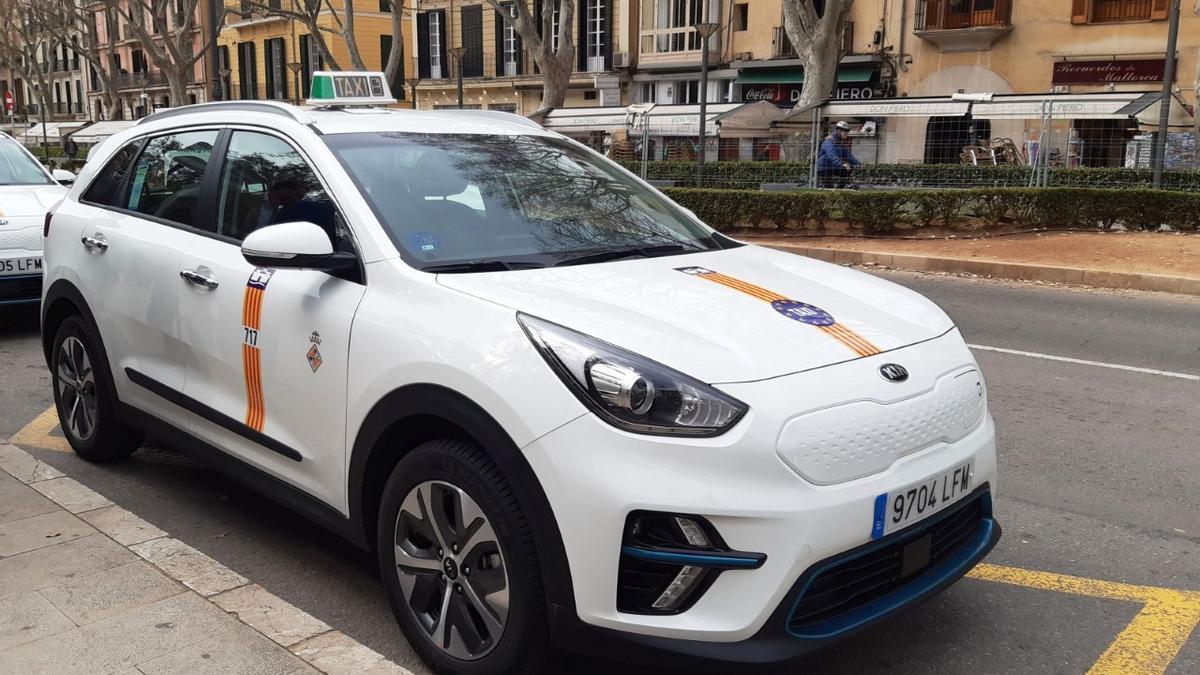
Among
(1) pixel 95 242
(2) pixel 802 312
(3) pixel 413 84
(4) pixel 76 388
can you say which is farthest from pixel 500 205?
(3) pixel 413 84

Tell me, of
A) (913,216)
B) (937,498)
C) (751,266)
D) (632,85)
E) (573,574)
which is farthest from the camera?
(632,85)

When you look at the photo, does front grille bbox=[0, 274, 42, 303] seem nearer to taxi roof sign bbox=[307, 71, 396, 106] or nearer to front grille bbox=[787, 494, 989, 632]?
taxi roof sign bbox=[307, 71, 396, 106]

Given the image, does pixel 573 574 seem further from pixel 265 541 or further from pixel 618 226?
pixel 265 541

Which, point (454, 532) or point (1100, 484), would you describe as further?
point (1100, 484)

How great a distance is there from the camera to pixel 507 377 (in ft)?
8.79

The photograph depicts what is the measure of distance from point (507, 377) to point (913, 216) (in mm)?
13296

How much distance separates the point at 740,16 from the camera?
35.0 m

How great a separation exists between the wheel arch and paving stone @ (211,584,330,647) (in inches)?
12.8

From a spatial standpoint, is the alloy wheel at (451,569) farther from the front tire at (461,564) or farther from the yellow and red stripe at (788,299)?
the yellow and red stripe at (788,299)

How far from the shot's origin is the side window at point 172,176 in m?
4.24

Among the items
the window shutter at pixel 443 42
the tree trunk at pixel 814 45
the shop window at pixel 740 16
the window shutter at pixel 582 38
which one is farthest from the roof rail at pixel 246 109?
the window shutter at pixel 443 42

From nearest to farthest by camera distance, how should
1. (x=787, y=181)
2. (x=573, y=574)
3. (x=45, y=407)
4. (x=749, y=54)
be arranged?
(x=573, y=574)
(x=45, y=407)
(x=787, y=181)
(x=749, y=54)

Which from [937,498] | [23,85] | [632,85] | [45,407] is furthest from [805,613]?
[23,85]

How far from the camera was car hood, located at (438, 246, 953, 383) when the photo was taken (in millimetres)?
2713
